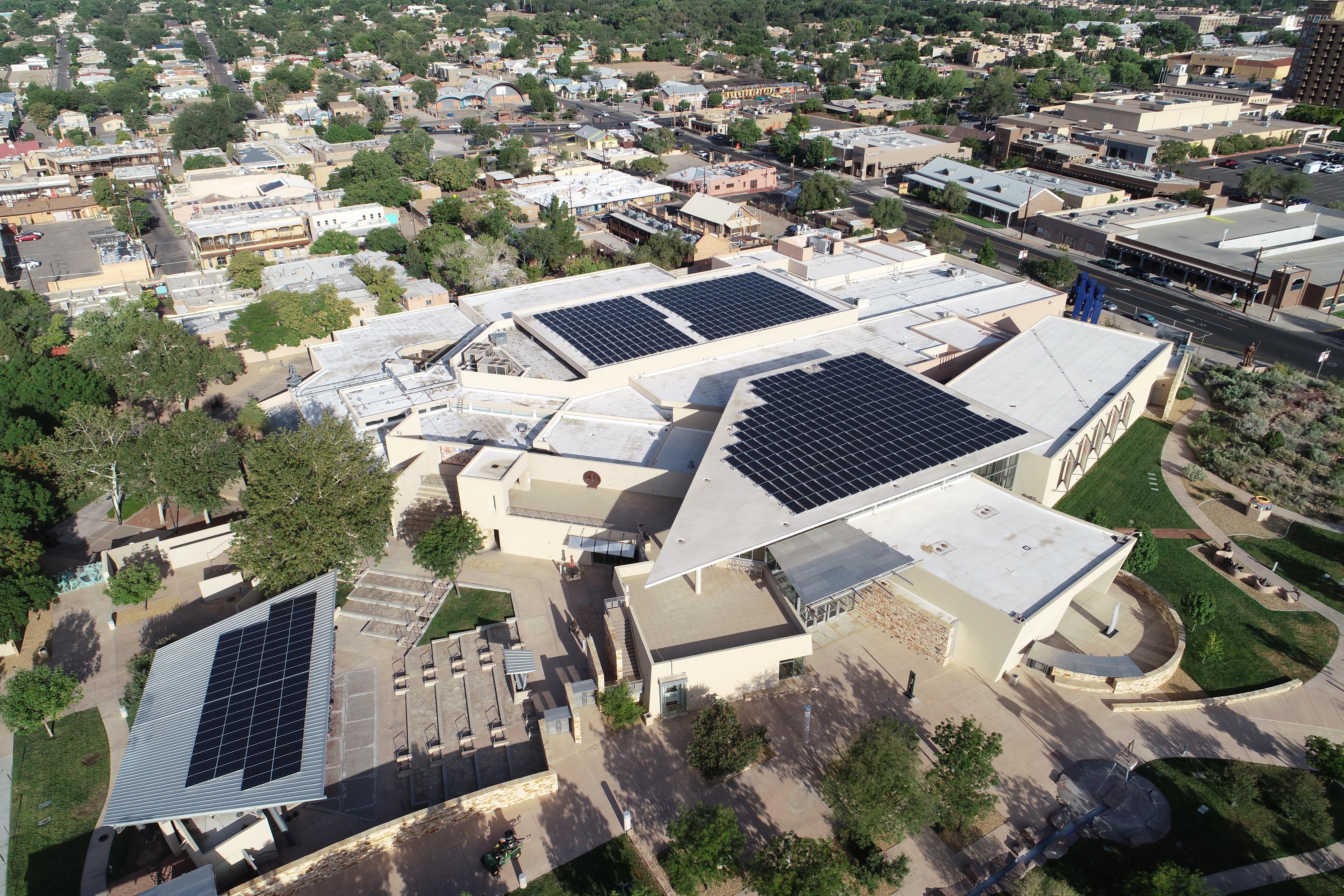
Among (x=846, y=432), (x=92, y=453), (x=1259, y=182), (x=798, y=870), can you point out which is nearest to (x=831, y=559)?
(x=846, y=432)

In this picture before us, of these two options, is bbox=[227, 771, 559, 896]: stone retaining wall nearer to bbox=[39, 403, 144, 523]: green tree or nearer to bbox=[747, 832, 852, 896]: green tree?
bbox=[747, 832, 852, 896]: green tree

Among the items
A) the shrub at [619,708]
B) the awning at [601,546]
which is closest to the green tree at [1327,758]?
the shrub at [619,708]

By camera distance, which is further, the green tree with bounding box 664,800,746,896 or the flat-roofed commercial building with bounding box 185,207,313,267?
the flat-roofed commercial building with bounding box 185,207,313,267

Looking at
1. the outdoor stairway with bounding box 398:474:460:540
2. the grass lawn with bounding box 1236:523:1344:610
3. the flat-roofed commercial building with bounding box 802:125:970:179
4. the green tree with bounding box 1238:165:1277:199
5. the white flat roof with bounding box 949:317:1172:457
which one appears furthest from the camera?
the flat-roofed commercial building with bounding box 802:125:970:179

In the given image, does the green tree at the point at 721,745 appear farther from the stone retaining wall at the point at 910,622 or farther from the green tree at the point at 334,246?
the green tree at the point at 334,246

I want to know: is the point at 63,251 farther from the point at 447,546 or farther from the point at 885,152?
the point at 885,152

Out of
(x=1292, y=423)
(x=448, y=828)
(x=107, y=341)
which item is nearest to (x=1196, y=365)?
(x=1292, y=423)

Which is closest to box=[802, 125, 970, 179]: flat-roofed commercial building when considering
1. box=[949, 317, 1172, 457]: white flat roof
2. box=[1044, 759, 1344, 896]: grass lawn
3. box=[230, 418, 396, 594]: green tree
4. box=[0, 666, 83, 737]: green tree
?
box=[949, 317, 1172, 457]: white flat roof

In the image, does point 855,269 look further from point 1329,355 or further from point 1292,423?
point 1329,355
